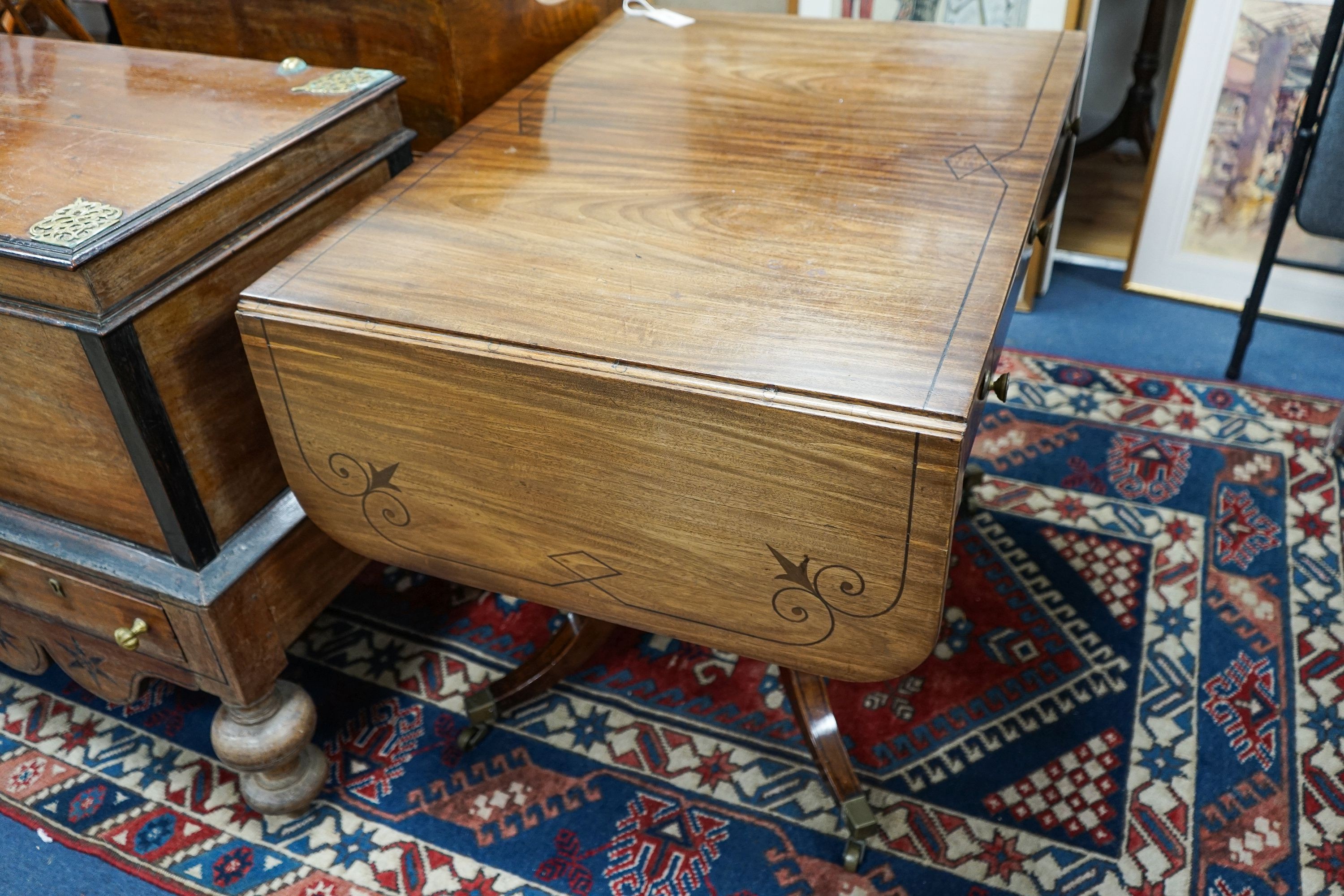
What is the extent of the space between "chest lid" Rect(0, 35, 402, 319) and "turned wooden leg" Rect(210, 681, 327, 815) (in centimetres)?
54

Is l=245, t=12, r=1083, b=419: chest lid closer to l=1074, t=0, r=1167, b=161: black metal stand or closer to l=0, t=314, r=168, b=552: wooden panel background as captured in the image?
l=0, t=314, r=168, b=552: wooden panel background

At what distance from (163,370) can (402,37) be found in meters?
0.60

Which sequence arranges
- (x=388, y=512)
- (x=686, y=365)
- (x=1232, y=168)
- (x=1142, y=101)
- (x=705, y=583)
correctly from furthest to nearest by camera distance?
1. (x=1142, y=101)
2. (x=1232, y=168)
3. (x=388, y=512)
4. (x=705, y=583)
5. (x=686, y=365)

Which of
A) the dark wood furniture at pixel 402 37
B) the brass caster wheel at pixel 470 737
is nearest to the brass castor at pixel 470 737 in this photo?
the brass caster wheel at pixel 470 737

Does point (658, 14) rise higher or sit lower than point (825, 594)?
higher

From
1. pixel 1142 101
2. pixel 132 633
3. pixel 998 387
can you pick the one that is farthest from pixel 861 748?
pixel 1142 101

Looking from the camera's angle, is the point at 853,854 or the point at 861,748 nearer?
the point at 853,854

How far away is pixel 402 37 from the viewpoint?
138cm

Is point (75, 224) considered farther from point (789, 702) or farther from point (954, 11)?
point (954, 11)

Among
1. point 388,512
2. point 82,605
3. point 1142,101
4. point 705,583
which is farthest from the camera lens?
point 1142,101

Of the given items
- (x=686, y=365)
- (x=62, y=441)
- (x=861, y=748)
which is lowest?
(x=861, y=748)

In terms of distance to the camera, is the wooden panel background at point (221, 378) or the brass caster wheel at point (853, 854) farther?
the brass caster wheel at point (853, 854)

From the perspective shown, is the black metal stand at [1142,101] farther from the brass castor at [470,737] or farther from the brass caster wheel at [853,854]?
the brass castor at [470,737]

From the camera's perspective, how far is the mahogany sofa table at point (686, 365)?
2.90 feet
